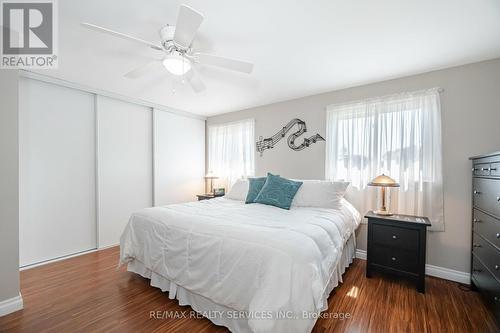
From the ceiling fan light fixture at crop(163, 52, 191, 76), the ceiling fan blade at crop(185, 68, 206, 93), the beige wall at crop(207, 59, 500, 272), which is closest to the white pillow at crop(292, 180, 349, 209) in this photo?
the beige wall at crop(207, 59, 500, 272)

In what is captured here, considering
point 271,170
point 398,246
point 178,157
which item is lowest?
point 398,246

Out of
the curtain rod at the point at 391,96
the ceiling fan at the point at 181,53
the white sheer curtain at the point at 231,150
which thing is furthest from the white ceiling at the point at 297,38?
the white sheer curtain at the point at 231,150

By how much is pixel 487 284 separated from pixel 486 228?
46 centimetres

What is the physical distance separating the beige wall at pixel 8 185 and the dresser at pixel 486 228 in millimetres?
3929

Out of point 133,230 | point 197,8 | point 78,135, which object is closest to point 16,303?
point 133,230

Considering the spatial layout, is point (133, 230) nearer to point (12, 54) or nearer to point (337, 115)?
point (12, 54)

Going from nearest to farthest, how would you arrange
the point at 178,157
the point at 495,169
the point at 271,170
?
the point at 495,169 < the point at 271,170 < the point at 178,157

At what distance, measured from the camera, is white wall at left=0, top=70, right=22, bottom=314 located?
1.85 meters

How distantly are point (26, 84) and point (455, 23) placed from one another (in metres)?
4.54

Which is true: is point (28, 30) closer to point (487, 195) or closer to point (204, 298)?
point (204, 298)

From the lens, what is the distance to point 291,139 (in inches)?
147

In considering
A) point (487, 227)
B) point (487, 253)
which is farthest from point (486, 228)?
point (487, 253)

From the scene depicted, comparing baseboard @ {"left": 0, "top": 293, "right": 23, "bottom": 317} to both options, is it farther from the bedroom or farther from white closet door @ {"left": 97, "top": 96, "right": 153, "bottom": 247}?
white closet door @ {"left": 97, "top": 96, "right": 153, "bottom": 247}

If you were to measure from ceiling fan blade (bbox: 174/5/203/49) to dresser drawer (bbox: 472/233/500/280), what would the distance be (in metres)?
2.72
